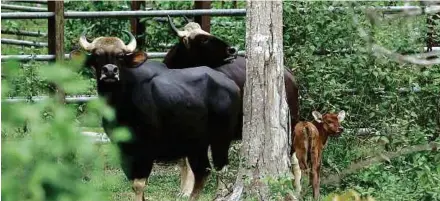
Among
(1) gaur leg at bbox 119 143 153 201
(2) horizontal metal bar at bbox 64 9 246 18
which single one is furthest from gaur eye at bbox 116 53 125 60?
(2) horizontal metal bar at bbox 64 9 246 18

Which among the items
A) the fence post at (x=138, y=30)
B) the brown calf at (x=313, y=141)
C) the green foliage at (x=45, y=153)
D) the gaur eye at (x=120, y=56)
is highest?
the green foliage at (x=45, y=153)

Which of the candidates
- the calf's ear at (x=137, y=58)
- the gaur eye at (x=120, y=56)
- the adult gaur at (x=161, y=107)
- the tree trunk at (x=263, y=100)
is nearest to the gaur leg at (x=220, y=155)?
the adult gaur at (x=161, y=107)

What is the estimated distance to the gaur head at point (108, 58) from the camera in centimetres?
897

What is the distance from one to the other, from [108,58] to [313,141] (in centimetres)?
183

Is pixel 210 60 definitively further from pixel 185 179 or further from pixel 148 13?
pixel 148 13

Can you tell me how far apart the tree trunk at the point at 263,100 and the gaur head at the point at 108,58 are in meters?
1.25

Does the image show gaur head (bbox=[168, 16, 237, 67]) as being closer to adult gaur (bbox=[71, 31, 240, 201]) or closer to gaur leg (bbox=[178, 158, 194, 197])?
adult gaur (bbox=[71, 31, 240, 201])

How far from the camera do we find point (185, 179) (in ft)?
33.9

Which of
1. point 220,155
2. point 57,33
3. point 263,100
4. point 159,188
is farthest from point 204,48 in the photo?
point 263,100

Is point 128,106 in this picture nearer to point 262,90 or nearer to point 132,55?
point 132,55

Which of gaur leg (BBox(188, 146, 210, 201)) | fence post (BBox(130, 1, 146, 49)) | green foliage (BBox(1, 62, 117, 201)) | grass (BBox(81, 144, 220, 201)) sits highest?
green foliage (BBox(1, 62, 117, 201))

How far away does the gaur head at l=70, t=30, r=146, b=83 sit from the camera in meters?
8.97

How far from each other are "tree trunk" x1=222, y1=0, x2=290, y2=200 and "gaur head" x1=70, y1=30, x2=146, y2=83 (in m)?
1.25

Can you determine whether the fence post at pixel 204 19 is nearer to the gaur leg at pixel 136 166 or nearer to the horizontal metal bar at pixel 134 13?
the horizontal metal bar at pixel 134 13
